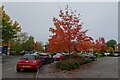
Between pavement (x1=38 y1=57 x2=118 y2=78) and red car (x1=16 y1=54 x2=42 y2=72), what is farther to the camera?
red car (x1=16 y1=54 x2=42 y2=72)

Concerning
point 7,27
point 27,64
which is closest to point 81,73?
point 27,64

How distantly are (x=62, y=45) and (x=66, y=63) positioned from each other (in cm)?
448

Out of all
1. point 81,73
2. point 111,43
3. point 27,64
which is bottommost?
point 81,73

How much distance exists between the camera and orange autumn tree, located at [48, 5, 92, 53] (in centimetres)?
2411

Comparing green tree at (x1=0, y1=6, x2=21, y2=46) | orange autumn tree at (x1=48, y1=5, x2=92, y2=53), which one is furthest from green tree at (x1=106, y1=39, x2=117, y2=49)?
orange autumn tree at (x1=48, y1=5, x2=92, y2=53)

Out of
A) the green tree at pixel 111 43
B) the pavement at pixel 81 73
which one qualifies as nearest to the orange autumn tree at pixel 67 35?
the pavement at pixel 81 73

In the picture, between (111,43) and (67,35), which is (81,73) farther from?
(111,43)

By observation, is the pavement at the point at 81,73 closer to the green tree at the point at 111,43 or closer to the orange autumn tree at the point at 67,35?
the orange autumn tree at the point at 67,35

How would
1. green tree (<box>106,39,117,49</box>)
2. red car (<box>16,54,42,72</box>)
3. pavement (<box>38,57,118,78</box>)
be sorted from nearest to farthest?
1. pavement (<box>38,57,118,78</box>)
2. red car (<box>16,54,42,72</box>)
3. green tree (<box>106,39,117,49</box>)

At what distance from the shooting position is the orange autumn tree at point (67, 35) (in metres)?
24.1

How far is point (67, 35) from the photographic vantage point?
24125 mm

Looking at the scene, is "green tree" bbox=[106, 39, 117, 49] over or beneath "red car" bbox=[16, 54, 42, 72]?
over

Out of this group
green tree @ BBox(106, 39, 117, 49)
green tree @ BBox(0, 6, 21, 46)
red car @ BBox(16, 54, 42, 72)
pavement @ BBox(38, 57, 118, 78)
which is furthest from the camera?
green tree @ BBox(106, 39, 117, 49)

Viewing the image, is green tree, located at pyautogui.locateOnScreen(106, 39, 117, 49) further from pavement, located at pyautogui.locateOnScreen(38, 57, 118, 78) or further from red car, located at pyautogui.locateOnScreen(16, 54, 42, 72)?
red car, located at pyautogui.locateOnScreen(16, 54, 42, 72)
